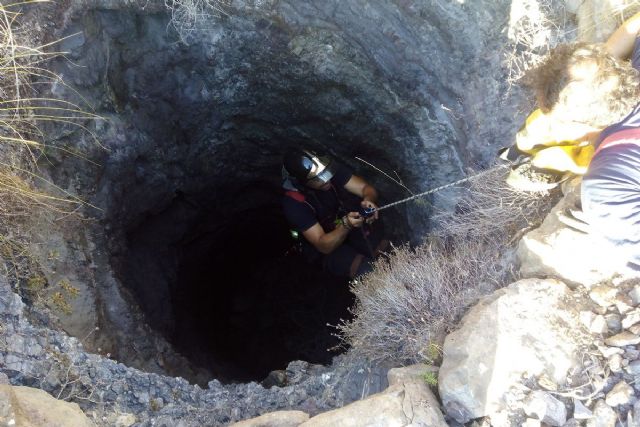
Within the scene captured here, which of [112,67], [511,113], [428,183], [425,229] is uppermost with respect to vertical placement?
[112,67]

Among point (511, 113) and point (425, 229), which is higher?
point (511, 113)

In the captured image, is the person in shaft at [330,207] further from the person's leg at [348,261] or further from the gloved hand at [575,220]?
the gloved hand at [575,220]

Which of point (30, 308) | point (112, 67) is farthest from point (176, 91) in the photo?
point (30, 308)

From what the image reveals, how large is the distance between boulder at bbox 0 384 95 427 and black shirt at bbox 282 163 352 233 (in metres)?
2.56

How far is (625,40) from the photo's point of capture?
2.63 metres

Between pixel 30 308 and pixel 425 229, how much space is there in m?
3.06

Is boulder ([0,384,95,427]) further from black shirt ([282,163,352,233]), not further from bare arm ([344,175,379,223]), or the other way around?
bare arm ([344,175,379,223])

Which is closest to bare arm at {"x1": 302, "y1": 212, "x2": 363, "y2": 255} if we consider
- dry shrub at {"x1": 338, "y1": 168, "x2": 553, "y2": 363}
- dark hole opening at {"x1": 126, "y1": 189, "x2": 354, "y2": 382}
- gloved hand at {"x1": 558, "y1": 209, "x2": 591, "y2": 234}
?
dry shrub at {"x1": 338, "y1": 168, "x2": 553, "y2": 363}

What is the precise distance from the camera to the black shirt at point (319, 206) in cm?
468

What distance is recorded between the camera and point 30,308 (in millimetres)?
3066

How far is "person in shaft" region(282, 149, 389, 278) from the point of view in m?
4.48

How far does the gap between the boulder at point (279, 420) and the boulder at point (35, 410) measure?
80 centimetres

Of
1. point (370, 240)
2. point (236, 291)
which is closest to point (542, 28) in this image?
point (370, 240)

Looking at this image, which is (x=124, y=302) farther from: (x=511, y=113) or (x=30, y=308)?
(x=511, y=113)
